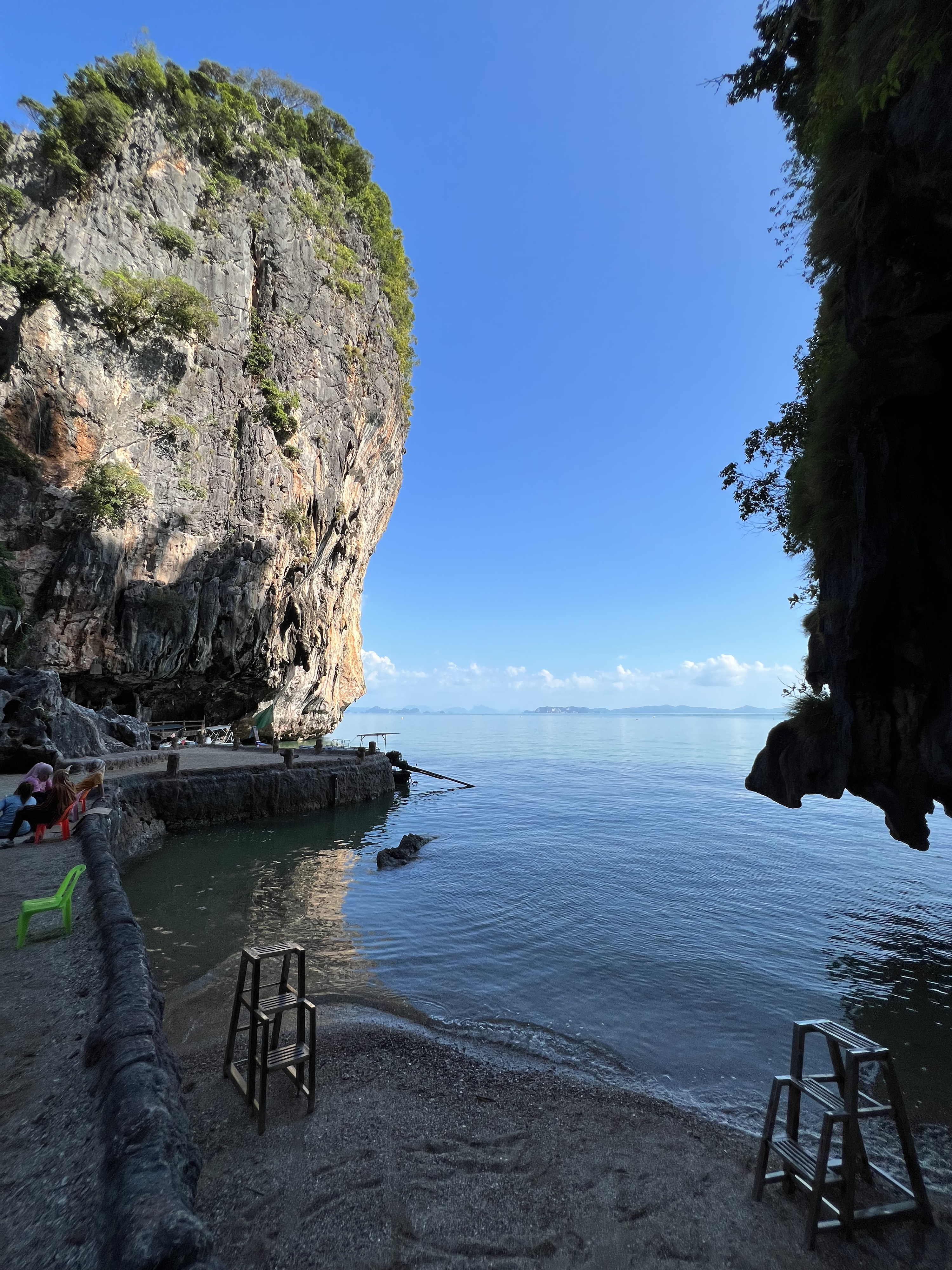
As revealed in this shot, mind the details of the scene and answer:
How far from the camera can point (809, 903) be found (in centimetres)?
1479

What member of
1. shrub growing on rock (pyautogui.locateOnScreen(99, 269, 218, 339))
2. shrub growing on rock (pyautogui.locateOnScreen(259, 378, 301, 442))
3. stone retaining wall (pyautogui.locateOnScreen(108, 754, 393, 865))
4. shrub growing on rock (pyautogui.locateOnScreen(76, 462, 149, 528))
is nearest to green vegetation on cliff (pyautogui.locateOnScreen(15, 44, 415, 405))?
shrub growing on rock (pyautogui.locateOnScreen(99, 269, 218, 339))

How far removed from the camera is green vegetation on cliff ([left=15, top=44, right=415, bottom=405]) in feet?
92.9

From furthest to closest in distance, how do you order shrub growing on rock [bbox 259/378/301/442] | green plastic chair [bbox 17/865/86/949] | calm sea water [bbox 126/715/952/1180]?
shrub growing on rock [bbox 259/378/301/442], calm sea water [bbox 126/715/952/1180], green plastic chair [bbox 17/865/86/949]

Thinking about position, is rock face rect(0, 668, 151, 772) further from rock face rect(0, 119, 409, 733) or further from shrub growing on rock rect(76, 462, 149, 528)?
shrub growing on rock rect(76, 462, 149, 528)

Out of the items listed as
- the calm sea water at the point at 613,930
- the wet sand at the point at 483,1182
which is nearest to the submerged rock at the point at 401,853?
the calm sea water at the point at 613,930

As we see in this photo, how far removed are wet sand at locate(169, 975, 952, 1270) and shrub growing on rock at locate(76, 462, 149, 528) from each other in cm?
2544

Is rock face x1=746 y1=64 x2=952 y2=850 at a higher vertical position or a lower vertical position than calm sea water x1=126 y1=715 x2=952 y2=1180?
higher

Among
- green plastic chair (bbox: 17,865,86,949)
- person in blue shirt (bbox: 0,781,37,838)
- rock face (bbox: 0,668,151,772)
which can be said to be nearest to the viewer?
green plastic chair (bbox: 17,865,86,949)

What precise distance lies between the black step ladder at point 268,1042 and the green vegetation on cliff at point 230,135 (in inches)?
1499

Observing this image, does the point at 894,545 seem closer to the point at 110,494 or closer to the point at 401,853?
the point at 401,853

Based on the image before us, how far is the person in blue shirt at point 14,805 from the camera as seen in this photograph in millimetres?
10188

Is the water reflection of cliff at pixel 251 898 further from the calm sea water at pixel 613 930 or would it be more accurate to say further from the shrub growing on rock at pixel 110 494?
the shrub growing on rock at pixel 110 494

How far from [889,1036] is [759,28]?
53.9 ft

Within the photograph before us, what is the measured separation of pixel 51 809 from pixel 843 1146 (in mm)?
12825
